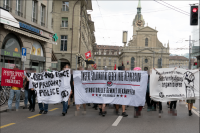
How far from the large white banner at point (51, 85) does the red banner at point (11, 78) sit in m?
→ 0.61

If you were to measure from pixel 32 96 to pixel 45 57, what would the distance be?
554 inches

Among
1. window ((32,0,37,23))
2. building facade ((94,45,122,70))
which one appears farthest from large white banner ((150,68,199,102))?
building facade ((94,45,122,70))

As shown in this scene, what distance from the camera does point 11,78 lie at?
1122 centimetres

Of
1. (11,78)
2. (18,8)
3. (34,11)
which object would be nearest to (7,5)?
(18,8)

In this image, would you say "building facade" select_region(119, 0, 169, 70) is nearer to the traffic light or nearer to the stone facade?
the stone facade

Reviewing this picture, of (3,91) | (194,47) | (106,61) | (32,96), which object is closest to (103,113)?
(32,96)

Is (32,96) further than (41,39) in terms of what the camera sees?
No

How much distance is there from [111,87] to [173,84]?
98.1 inches

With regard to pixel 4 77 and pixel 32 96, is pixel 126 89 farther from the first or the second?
pixel 4 77

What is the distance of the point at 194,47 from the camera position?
197ft

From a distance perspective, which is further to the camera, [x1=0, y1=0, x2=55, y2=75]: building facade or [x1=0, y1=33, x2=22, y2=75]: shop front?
[x1=0, y1=0, x2=55, y2=75]: building facade

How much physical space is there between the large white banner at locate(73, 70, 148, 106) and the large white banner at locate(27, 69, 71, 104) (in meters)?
0.39

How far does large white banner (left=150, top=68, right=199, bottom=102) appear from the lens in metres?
10.1

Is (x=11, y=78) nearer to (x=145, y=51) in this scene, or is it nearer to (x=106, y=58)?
(x=145, y=51)
